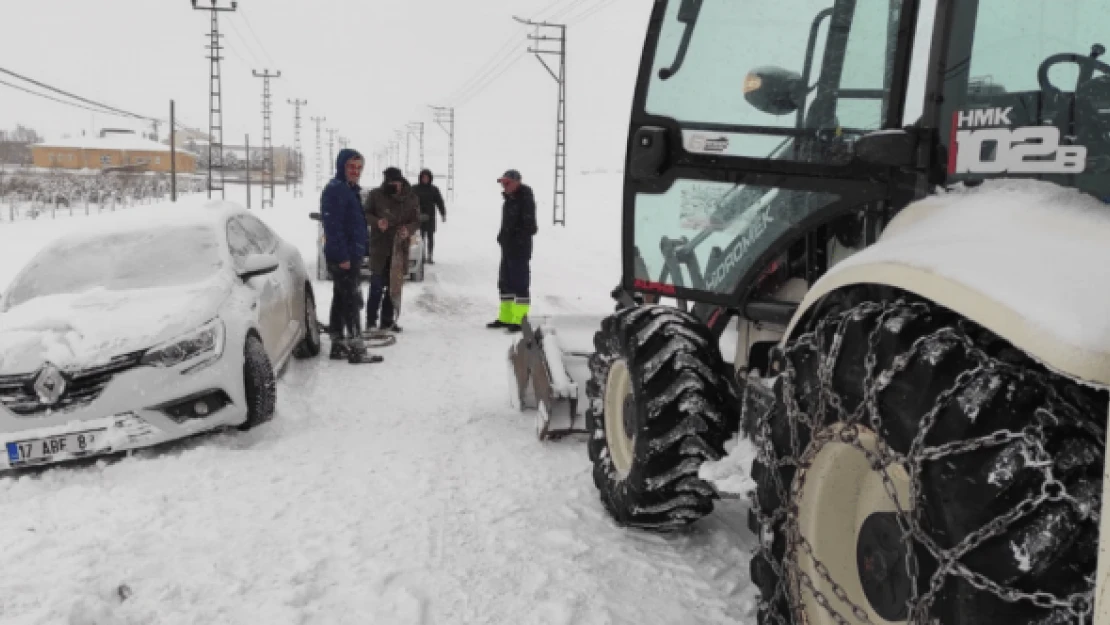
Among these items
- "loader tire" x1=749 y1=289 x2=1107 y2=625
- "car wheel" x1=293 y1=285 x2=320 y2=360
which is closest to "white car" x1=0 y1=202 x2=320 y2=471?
"car wheel" x1=293 y1=285 x2=320 y2=360

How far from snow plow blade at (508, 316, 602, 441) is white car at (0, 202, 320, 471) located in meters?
1.68

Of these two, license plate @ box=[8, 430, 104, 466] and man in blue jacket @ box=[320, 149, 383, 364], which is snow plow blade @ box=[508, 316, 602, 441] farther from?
license plate @ box=[8, 430, 104, 466]

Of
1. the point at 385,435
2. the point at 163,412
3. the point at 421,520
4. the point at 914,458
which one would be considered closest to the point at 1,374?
the point at 163,412

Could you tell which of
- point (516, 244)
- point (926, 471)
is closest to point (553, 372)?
point (926, 471)

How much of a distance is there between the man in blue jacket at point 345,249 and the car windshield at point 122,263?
146 cm

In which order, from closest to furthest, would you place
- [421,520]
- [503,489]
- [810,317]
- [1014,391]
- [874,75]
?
[1014,391], [810,317], [874,75], [421,520], [503,489]

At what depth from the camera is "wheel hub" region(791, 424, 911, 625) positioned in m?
1.89

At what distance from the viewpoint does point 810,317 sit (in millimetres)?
2188

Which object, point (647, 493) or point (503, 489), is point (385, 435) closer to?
point (503, 489)

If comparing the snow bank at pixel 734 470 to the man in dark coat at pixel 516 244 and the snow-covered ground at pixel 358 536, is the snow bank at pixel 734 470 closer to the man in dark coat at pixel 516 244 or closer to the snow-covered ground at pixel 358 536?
the snow-covered ground at pixel 358 536

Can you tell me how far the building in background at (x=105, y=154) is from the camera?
8850cm

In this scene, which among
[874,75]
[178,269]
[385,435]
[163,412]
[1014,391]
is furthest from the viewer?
[178,269]

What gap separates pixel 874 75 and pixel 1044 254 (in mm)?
1210

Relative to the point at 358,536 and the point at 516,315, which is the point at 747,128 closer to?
the point at 358,536
